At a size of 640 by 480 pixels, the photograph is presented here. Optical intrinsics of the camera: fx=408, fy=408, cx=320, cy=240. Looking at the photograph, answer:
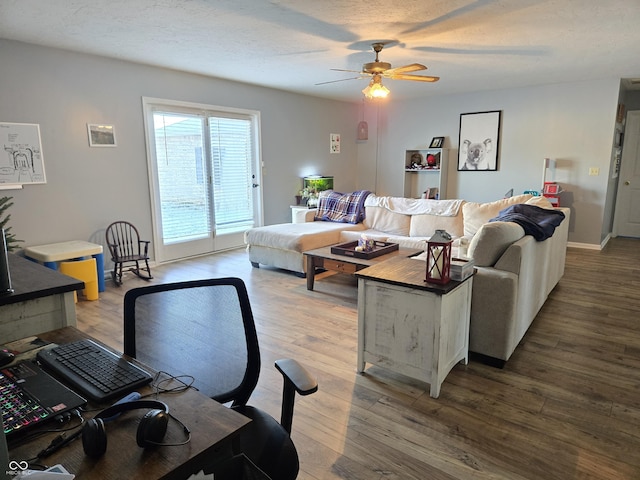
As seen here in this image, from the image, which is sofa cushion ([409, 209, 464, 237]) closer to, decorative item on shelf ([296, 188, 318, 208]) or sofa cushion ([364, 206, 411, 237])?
sofa cushion ([364, 206, 411, 237])

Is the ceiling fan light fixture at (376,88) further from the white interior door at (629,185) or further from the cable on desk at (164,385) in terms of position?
the white interior door at (629,185)

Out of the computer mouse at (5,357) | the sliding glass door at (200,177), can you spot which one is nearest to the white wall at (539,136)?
the sliding glass door at (200,177)

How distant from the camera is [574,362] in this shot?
2.72m

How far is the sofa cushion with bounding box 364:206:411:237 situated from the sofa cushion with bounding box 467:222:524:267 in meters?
2.38

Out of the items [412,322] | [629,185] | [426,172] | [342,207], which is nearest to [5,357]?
[412,322]

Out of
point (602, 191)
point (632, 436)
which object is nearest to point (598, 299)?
point (632, 436)

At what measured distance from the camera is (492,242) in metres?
2.66

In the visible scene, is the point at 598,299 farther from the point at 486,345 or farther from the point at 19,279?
the point at 19,279

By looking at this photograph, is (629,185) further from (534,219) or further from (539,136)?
(534,219)

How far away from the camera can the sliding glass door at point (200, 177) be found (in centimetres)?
521

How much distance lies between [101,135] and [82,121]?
228 mm

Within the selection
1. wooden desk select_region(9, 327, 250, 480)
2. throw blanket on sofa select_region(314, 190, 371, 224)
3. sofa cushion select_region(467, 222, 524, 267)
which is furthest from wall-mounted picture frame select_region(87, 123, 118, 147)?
wooden desk select_region(9, 327, 250, 480)

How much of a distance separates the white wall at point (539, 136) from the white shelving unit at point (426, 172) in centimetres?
15

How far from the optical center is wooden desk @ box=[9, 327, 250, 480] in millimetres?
771
